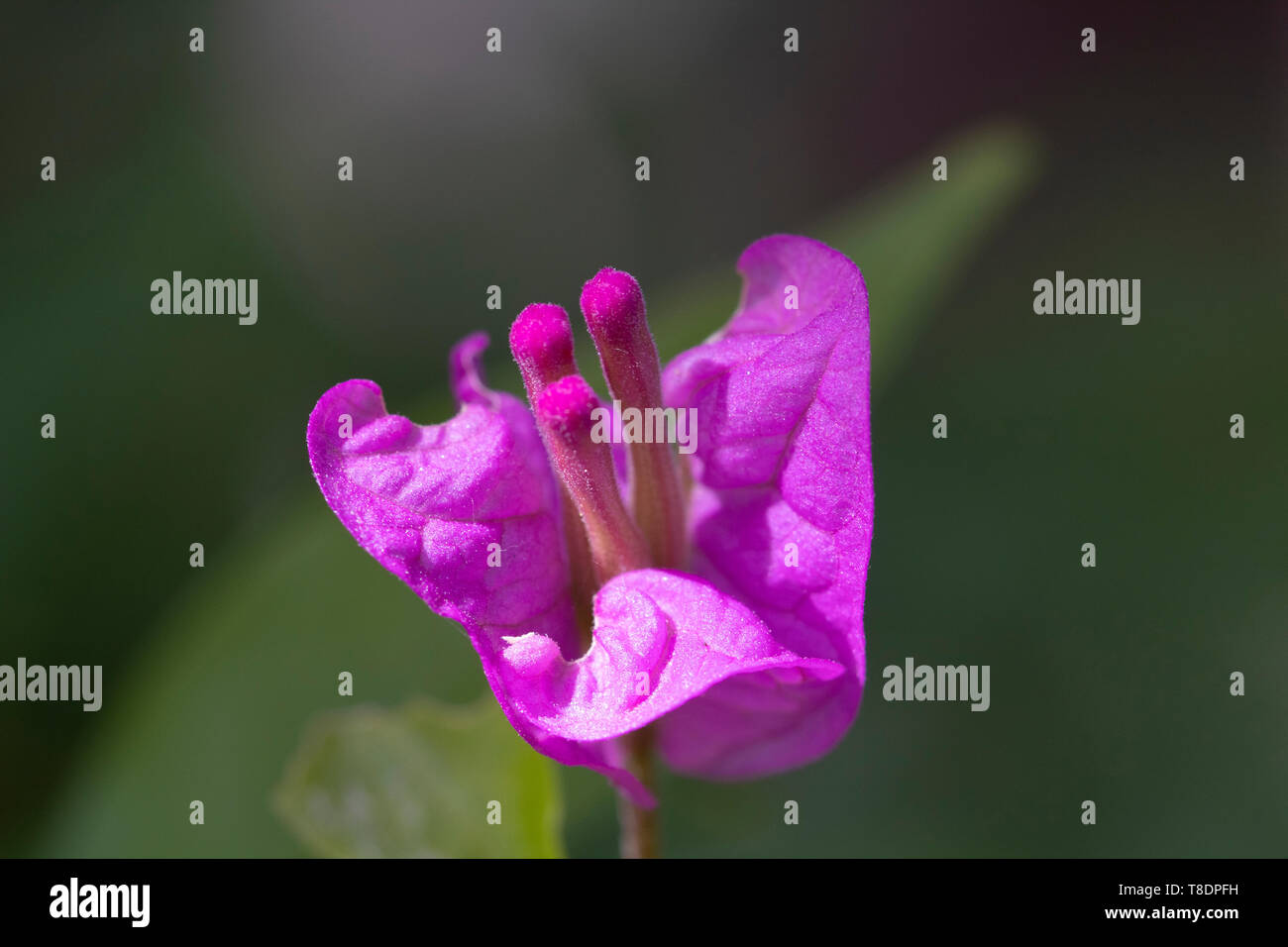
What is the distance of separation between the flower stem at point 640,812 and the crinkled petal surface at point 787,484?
0.03 meters

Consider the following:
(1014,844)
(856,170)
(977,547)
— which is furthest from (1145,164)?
(1014,844)

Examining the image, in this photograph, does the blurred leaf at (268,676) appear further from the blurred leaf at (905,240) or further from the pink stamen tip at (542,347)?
the pink stamen tip at (542,347)

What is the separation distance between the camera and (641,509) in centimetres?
63

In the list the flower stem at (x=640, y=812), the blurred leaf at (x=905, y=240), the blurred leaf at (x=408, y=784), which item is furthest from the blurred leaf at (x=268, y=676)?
the flower stem at (x=640, y=812)

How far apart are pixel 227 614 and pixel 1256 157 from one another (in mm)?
1693

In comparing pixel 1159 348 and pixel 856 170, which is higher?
pixel 856 170

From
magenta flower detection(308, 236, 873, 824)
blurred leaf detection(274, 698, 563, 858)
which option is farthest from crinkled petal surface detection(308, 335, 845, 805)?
blurred leaf detection(274, 698, 563, 858)

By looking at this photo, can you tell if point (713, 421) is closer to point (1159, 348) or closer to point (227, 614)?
point (227, 614)

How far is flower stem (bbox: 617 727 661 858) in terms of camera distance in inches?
26.2

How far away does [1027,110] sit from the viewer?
2.03 metres

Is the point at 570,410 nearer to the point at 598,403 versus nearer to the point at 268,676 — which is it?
the point at 598,403

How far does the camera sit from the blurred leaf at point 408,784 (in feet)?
2.72

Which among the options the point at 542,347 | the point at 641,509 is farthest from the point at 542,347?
the point at 641,509
